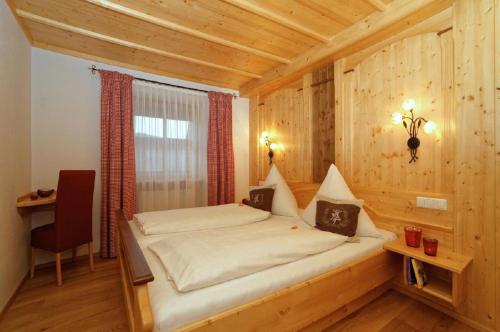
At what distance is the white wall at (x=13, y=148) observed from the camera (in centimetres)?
192

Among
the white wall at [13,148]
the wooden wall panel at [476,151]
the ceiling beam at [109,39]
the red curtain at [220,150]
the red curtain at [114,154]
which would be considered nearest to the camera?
the wooden wall panel at [476,151]

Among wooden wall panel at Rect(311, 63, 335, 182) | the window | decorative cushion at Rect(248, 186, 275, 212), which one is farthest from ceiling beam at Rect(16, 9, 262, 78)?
decorative cushion at Rect(248, 186, 275, 212)

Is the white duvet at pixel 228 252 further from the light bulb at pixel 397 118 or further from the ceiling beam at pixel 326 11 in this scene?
the ceiling beam at pixel 326 11

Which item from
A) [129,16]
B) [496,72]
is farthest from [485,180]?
[129,16]

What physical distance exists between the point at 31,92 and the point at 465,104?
446 cm

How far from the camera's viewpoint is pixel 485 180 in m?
1.70

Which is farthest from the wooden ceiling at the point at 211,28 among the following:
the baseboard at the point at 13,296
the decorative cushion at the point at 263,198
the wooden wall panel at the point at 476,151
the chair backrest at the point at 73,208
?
the baseboard at the point at 13,296

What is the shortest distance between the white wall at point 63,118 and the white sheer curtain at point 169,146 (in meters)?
0.52

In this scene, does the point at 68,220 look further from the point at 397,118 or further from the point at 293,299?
the point at 397,118

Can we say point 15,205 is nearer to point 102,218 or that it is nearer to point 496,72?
point 102,218

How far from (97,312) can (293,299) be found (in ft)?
5.51

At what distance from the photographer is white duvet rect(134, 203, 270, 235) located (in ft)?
6.90

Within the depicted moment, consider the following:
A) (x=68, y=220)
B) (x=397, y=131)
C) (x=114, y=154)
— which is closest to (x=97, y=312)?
(x=68, y=220)

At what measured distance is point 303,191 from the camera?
3205 mm
